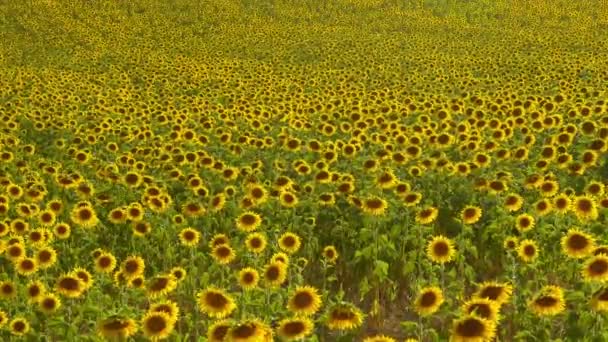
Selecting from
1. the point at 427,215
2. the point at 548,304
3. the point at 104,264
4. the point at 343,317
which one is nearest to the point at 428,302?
the point at 343,317

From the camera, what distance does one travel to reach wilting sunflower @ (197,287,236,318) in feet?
17.5

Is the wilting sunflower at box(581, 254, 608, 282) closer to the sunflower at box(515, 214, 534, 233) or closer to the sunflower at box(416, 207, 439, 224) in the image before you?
the sunflower at box(515, 214, 534, 233)

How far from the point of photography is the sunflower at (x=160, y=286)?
227 inches

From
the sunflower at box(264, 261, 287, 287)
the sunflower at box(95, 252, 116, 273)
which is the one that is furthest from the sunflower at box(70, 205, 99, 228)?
the sunflower at box(264, 261, 287, 287)

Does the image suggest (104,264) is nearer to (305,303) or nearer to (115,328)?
(115,328)

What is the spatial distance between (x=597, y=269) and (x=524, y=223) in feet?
6.32

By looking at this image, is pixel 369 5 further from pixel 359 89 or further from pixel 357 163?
pixel 357 163

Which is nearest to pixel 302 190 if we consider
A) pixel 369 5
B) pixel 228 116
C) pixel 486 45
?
pixel 228 116

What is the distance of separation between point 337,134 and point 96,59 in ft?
47.1

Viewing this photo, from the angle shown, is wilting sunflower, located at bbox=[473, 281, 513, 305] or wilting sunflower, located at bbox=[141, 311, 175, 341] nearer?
wilting sunflower, located at bbox=[473, 281, 513, 305]

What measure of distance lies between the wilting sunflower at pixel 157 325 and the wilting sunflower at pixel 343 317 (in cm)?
121

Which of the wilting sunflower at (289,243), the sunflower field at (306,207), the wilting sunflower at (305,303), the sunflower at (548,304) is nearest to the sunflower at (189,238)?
the sunflower field at (306,207)

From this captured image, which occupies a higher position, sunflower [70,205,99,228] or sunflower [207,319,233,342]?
sunflower [207,319,233,342]

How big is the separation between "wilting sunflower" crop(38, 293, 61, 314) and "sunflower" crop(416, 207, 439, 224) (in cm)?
378
